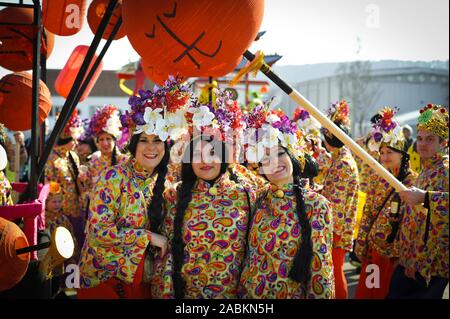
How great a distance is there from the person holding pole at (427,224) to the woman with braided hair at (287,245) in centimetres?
101

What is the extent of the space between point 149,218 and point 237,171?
29.3 inches

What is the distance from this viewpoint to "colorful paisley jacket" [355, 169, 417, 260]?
473 cm

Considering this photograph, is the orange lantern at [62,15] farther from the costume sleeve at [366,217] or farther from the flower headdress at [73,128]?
the costume sleeve at [366,217]

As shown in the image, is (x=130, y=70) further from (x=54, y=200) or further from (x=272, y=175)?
(x=272, y=175)

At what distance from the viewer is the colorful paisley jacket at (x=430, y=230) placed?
3.70 metres

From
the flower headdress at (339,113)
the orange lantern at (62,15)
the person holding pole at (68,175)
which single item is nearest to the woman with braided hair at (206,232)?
the orange lantern at (62,15)

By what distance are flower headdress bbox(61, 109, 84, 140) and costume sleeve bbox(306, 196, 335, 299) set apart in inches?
167

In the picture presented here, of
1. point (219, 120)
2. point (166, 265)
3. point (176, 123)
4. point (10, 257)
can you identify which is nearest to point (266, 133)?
point (219, 120)

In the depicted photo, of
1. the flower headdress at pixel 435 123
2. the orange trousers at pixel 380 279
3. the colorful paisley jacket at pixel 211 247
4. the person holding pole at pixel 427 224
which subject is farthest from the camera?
the orange trousers at pixel 380 279

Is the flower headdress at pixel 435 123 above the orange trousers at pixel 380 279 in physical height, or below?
above

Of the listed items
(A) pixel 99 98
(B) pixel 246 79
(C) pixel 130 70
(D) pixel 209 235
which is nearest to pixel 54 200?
(D) pixel 209 235

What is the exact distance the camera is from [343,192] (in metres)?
5.08
